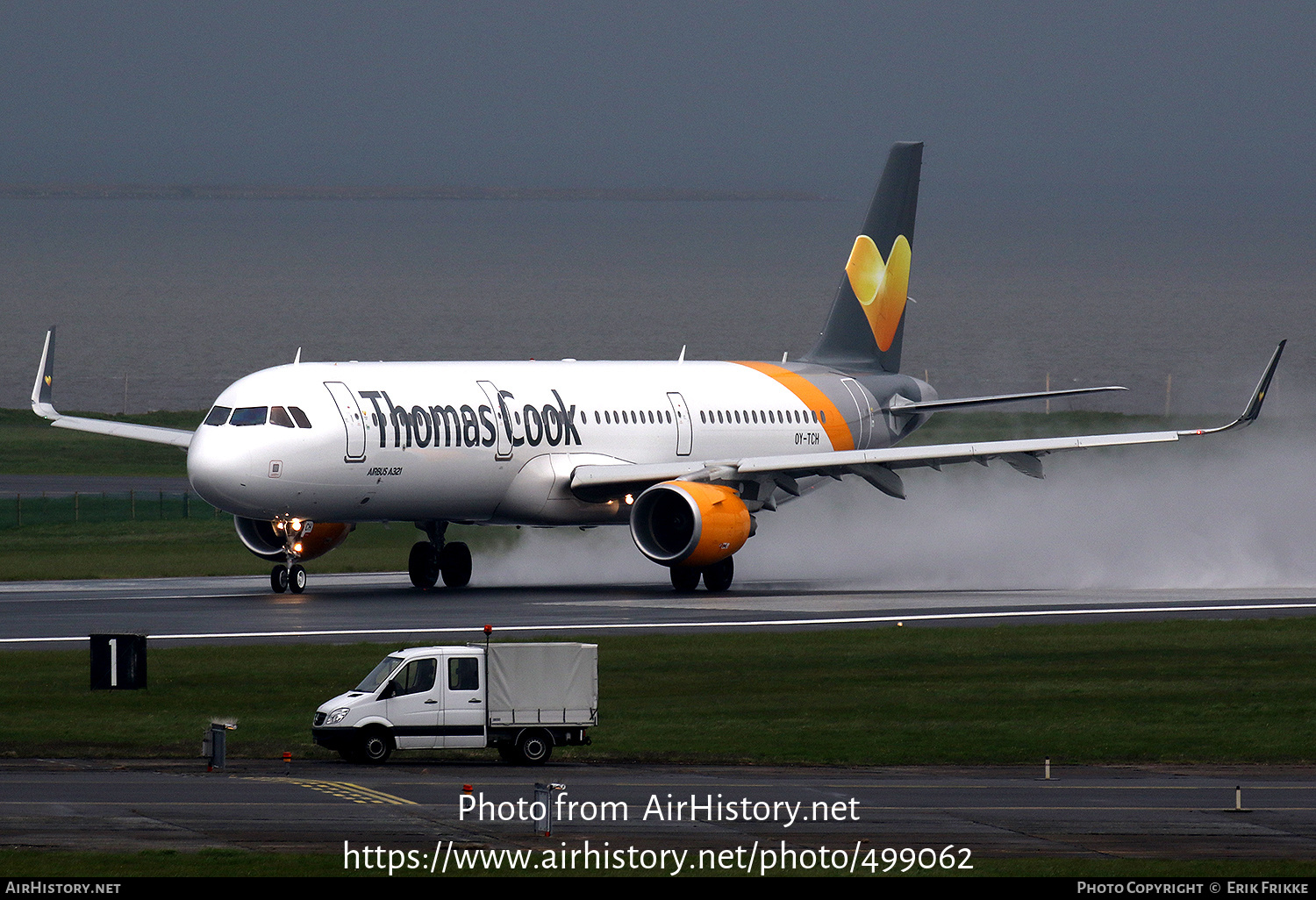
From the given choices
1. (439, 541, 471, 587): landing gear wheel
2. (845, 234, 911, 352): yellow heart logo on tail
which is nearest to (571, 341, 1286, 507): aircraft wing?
(439, 541, 471, 587): landing gear wheel

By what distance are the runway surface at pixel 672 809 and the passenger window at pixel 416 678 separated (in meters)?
1.08

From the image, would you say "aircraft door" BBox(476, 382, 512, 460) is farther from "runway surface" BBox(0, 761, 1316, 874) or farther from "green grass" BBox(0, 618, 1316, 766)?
"runway surface" BBox(0, 761, 1316, 874)

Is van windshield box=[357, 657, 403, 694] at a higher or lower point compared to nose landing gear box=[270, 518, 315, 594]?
lower

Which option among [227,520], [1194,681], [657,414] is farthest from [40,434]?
[1194,681]

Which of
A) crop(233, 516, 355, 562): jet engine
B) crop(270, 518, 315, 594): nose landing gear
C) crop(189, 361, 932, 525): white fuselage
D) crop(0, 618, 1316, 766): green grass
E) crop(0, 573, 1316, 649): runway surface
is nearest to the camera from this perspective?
crop(0, 618, 1316, 766): green grass

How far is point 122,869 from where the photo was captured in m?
18.5

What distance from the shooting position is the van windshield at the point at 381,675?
86.7 feet

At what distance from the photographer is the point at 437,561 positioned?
5119 centimetres

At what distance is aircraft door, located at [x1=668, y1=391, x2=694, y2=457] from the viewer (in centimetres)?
5394

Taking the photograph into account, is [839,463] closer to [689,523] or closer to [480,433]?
[689,523]

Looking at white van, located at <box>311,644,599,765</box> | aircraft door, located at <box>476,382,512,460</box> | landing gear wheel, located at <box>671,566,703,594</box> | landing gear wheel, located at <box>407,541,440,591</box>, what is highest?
aircraft door, located at <box>476,382,512,460</box>

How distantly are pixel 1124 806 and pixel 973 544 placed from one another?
36175mm

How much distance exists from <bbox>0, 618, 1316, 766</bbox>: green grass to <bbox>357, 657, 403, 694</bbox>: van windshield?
157 centimetres

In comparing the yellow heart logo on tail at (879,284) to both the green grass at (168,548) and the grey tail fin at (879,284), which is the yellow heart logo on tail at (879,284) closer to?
the grey tail fin at (879,284)
